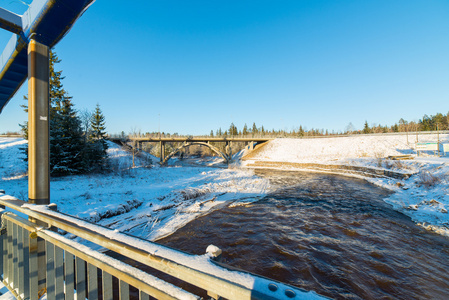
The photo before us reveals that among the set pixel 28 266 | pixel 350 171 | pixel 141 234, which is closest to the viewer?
pixel 28 266

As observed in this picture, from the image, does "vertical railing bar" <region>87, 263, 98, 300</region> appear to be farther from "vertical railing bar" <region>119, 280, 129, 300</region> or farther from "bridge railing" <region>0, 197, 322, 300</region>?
"vertical railing bar" <region>119, 280, 129, 300</region>

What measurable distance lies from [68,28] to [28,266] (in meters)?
3.79

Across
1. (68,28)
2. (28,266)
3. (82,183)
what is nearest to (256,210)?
(28,266)

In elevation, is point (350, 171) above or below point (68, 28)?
below

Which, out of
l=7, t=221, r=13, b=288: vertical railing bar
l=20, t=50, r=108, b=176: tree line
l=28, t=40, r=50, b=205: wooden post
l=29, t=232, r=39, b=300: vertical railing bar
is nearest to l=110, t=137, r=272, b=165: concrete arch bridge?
l=20, t=50, r=108, b=176: tree line

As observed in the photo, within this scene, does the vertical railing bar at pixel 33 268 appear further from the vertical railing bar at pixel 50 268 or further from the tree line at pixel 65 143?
the tree line at pixel 65 143

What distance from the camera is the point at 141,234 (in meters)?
7.13

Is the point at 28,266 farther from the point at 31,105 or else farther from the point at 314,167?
the point at 314,167

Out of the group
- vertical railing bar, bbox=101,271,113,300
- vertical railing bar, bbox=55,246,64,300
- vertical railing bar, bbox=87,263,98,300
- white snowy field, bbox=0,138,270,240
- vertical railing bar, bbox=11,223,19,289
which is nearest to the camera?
vertical railing bar, bbox=101,271,113,300

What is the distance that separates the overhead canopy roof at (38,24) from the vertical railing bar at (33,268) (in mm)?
3222

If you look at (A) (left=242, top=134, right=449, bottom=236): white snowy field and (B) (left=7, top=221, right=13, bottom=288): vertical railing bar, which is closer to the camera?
(B) (left=7, top=221, right=13, bottom=288): vertical railing bar

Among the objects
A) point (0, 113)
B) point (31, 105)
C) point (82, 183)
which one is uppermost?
point (0, 113)

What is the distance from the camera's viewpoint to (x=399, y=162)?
69.2 feet

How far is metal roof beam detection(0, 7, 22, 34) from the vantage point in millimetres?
3222
